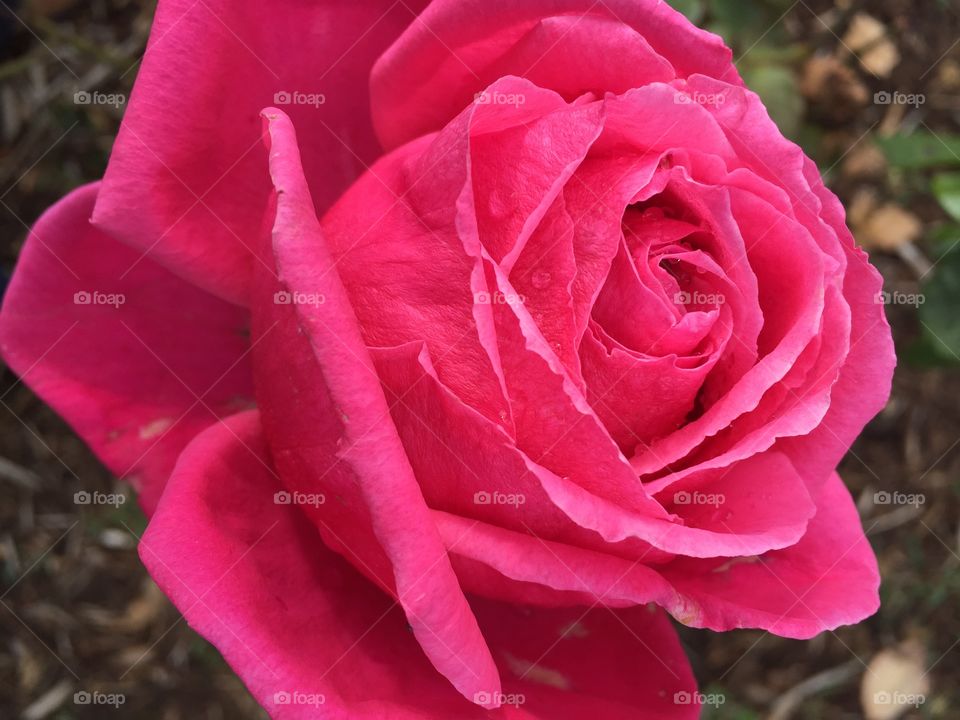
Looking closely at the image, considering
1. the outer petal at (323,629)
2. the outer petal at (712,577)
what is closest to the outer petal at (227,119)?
the outer petal at (323,629)

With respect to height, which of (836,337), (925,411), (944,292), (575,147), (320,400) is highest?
(575,147)

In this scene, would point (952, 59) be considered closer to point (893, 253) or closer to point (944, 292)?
point (893, 253)

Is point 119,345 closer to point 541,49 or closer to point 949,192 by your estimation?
point 541,49

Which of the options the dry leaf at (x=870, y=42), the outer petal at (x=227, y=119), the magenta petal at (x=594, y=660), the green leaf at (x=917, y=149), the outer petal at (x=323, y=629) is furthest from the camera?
the dry leaf at (x=870, y=42)

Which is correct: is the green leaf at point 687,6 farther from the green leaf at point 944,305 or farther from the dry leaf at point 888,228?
the dry leaf at point 888,228

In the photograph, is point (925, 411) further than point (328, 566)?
Yes

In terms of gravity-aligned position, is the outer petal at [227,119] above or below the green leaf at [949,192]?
above

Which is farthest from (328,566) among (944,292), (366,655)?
(944,292)

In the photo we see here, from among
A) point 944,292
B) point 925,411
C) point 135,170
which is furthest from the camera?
point 925,411
